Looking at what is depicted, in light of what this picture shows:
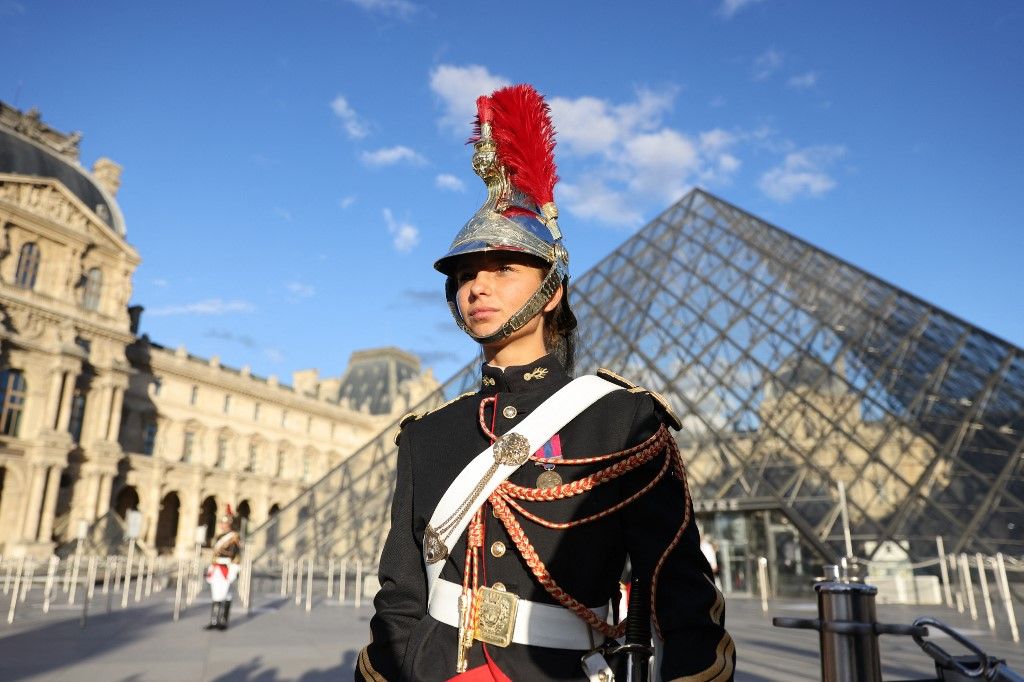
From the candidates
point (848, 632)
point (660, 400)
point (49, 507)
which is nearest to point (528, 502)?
point (660, 400)

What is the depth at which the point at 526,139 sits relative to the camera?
62.1 inches

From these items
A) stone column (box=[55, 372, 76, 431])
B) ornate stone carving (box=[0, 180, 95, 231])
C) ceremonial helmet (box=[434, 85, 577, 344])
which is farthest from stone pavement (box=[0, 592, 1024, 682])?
ornate stone carving (box=[0, 180, 95, 231])

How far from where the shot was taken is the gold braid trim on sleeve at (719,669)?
0.99 m

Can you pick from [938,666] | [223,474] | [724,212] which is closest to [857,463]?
[724,212]

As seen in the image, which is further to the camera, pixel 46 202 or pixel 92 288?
pixel 92 288

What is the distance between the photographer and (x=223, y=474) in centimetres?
3519

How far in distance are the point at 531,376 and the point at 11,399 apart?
29773mm

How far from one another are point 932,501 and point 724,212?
1165cm

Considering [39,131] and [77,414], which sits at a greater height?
[39,131]

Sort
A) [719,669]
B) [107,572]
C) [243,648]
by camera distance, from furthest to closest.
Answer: [107,572]
[243,648]
[719,669]

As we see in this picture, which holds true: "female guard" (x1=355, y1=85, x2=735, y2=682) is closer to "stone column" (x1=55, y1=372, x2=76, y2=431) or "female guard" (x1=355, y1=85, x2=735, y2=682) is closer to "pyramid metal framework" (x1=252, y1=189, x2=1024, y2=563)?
"pyramid metal framework" (x1=252, y1=189, x2=1024, y2=563)

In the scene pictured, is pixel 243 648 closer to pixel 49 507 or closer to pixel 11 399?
pixel 49 507

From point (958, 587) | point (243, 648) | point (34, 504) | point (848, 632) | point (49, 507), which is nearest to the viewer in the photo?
point (848, 632)

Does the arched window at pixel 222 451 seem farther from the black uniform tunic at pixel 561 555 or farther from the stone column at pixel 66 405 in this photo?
the black uniform tunic at pixel 561 555
